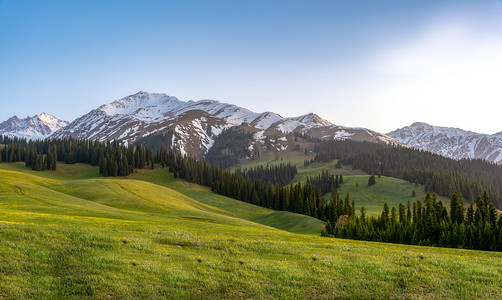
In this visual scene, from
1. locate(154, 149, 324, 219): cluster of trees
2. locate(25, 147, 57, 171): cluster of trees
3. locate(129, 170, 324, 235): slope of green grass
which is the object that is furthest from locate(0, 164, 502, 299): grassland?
locate(25, 147, 57, 171): cluster of trees

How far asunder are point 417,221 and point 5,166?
211010 mm

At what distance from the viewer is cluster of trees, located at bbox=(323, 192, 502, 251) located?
2328 inches

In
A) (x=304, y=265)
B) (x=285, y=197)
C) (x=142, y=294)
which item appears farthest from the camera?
(x=285, y=197)

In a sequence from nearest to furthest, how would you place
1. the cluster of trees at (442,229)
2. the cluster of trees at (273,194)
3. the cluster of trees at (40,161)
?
the cluster of trees at (442,229) → the cluster of trees at (273,194) → the cluster of trees at (40,161)


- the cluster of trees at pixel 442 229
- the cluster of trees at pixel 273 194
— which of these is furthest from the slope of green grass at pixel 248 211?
the cluster of trees at pixel 442 229

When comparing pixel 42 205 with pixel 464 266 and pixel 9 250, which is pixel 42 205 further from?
pixel 464 266

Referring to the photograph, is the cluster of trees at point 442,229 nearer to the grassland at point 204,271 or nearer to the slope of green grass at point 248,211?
the slope of green grass at point 248,211

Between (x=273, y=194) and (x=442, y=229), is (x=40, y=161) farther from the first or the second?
(x=442, y=229)

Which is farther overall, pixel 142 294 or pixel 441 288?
pixel 441 288

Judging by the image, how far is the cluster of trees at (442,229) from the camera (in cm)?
5912

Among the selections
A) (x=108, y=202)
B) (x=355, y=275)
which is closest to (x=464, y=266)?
(x=355, y=275)

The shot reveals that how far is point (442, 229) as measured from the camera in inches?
2601

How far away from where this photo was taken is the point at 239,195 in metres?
172

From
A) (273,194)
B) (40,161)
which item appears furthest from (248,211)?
(40,161)
